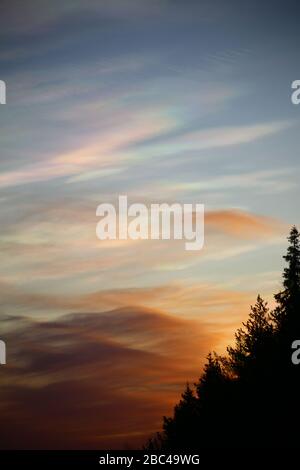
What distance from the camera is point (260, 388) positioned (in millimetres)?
34500

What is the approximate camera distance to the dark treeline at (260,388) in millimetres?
31688

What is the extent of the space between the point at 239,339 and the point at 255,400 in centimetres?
1573

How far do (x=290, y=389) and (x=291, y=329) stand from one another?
12.5 feet

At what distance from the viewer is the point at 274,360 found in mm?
34562

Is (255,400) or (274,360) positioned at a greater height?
(274,360)

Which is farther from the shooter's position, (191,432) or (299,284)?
(191,432)

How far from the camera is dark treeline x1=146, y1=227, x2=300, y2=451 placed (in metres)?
31.7

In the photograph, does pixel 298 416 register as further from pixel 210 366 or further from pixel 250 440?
pixel 210 366
